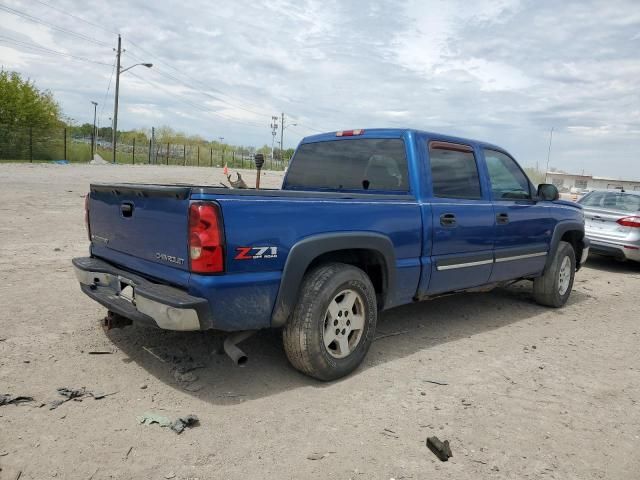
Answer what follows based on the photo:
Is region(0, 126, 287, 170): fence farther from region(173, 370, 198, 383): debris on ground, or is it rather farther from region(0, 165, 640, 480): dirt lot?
region(173, 370, 198, 383): debris on ground

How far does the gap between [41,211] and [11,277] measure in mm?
5811

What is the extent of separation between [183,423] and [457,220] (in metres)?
2.84

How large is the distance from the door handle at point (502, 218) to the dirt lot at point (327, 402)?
3.66 feet

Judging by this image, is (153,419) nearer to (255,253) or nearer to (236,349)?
(236,349)

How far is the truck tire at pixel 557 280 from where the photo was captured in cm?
602

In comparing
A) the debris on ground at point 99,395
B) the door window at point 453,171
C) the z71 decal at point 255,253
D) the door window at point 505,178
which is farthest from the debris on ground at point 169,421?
the door window at point 505,178

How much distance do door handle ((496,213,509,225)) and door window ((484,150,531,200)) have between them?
19cm

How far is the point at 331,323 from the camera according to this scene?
3.60 meters

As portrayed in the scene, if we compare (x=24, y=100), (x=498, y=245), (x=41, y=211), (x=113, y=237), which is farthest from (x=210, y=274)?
(x=24, y=100)

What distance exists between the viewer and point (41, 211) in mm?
10844

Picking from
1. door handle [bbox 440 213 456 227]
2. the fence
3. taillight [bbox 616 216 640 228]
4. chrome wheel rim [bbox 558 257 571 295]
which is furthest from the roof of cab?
the fence

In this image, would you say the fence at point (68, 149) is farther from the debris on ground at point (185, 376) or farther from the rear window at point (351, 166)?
the debris on ground at point (185, 376)

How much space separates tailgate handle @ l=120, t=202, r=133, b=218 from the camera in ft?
11.4

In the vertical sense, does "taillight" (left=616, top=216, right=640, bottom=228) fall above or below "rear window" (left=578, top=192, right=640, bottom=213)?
below
